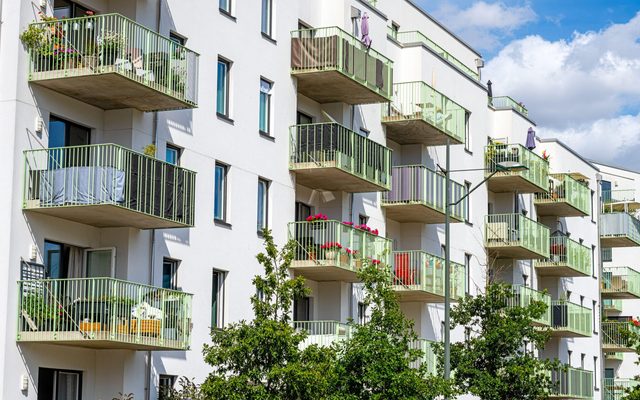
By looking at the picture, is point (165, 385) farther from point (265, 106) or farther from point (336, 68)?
point (336, 68)

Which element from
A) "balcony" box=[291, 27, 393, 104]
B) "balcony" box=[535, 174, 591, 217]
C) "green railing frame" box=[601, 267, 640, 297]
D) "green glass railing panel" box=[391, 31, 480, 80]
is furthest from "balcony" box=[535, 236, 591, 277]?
"balcony" box=[291, 27, 393, 104]

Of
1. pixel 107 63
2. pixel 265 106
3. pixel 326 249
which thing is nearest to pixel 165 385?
pixel 326 249

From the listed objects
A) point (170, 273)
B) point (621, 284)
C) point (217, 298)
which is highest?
point (621, 284)

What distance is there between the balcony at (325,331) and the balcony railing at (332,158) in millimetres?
4270

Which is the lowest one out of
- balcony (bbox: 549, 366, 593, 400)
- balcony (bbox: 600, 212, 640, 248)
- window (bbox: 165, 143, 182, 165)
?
balcony (bbox: 549, 366, 593, 400)

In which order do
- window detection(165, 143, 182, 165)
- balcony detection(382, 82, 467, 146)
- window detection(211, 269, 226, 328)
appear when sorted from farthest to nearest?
balcony detection(382, 82, 467, 146), window detection(211, 269, 226, 328), window detection(165, 143, 182, 165)

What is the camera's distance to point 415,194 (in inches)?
1706

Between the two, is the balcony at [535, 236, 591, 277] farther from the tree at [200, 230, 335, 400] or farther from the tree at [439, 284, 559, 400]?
the tree at [200, 230, 335, 400]

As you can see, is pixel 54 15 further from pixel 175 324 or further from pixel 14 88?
pixel 175 324

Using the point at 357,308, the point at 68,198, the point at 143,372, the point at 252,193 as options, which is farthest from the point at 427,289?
the point at 68,198

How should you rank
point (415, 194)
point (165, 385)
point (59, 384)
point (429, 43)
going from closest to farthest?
point (59, 384)
point (165, 385)
point (415, 194)
point (429, 43)

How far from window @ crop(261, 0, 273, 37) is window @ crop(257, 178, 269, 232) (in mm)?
4247

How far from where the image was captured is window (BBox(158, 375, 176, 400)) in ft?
102

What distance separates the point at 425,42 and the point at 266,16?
50.5ft
